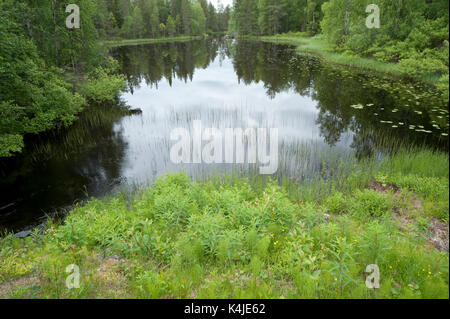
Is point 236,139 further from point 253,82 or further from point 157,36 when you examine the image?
point 157,36

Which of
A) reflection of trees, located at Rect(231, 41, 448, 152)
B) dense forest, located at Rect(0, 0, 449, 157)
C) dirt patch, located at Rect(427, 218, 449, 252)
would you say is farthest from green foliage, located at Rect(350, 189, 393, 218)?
reflection of trees, located at Rect(231, 41, 448, 152)

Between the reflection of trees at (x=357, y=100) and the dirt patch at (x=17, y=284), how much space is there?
1062 cm

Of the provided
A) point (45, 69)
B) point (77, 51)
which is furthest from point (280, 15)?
point (45, 69)

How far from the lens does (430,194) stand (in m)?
5.98

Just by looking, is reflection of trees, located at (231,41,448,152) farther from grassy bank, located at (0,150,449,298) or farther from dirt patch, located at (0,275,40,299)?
dirt patch, located at (0,275,40,299)

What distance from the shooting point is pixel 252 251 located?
4.50 meters

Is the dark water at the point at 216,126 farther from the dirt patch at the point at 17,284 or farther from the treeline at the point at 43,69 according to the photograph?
the dirt patch at the point at 17,284

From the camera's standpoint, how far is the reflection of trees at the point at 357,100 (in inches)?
430

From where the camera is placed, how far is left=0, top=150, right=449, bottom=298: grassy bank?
3.58 metres

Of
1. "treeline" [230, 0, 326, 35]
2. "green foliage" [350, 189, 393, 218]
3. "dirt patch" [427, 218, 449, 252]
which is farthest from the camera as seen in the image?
"treeline" [230, 0, 326, 35]

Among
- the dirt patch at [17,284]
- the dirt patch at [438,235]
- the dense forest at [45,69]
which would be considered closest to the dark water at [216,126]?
the dense forest at [45,69]

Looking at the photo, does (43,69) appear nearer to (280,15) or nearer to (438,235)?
(438,235)

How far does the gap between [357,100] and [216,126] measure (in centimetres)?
1008

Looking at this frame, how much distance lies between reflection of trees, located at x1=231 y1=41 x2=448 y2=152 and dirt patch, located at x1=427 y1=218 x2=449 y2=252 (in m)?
3.98
